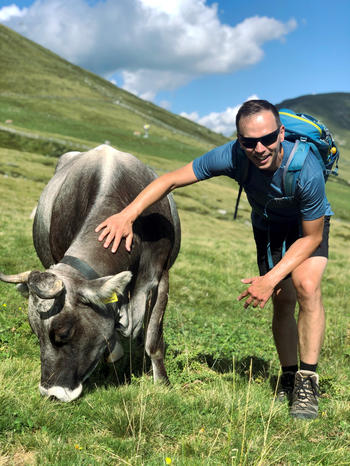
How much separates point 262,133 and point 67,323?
111 inches

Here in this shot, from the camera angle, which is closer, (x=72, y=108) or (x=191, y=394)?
(x=191, y=394)

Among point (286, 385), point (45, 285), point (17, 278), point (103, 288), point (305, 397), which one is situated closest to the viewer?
point (45, 285)

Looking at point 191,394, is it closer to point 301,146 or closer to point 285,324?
point 285,324

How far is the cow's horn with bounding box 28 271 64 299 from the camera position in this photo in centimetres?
418

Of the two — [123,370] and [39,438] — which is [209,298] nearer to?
[123,370]

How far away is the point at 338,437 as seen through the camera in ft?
14.6

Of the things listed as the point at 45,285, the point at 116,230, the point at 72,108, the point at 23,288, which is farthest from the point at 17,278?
the point at 72,108

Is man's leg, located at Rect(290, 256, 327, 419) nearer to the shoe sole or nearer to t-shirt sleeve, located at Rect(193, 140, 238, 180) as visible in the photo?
the shoe sole

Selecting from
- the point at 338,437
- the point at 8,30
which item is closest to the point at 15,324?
the point at 338,437

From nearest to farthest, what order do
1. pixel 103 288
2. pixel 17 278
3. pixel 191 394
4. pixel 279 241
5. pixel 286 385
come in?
pixel 103 288, pixel 17 278, pixel 191 394, pixel 279 241, pixel 286 385

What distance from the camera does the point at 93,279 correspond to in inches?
187

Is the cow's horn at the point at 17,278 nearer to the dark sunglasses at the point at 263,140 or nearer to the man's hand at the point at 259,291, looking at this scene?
the man's hand at the point at 259,291

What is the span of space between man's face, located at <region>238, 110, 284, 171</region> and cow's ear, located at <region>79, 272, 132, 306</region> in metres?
1.85

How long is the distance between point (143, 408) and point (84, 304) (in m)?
1.22
